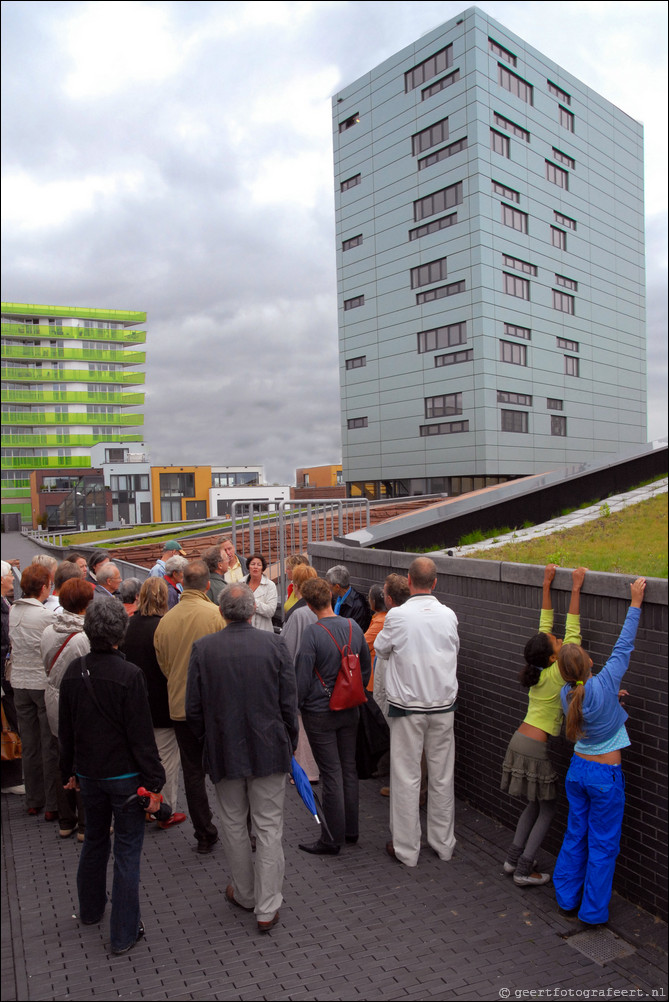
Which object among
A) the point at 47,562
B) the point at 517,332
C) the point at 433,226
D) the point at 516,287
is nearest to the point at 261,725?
the point at 47,562

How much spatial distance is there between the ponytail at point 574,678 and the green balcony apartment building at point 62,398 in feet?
230

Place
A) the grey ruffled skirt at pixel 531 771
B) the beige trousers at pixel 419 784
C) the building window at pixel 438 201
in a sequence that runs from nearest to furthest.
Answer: the grey ruffled skirt at pixel 531 771, the beige trousers at pixel 419 784, the building window at pixel 438 201

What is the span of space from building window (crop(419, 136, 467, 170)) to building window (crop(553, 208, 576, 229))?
6912mm

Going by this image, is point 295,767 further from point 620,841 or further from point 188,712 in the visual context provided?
point 620,841

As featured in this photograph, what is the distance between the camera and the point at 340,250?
41.3 m

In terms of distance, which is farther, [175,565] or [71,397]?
[71,397]

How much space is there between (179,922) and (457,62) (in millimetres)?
38212

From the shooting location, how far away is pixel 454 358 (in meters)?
35.9

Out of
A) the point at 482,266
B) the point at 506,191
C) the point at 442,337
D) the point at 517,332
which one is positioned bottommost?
the point at 442,337

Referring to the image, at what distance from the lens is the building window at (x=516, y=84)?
3422cm

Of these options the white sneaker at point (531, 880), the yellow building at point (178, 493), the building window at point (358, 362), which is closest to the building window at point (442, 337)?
the building window at point (358, 362)

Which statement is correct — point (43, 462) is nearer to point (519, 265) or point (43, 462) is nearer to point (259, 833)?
point (519, 265)

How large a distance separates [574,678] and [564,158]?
40476 millimetres

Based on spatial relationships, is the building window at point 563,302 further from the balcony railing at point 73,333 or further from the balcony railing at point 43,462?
the balcony railing at point 73,333
